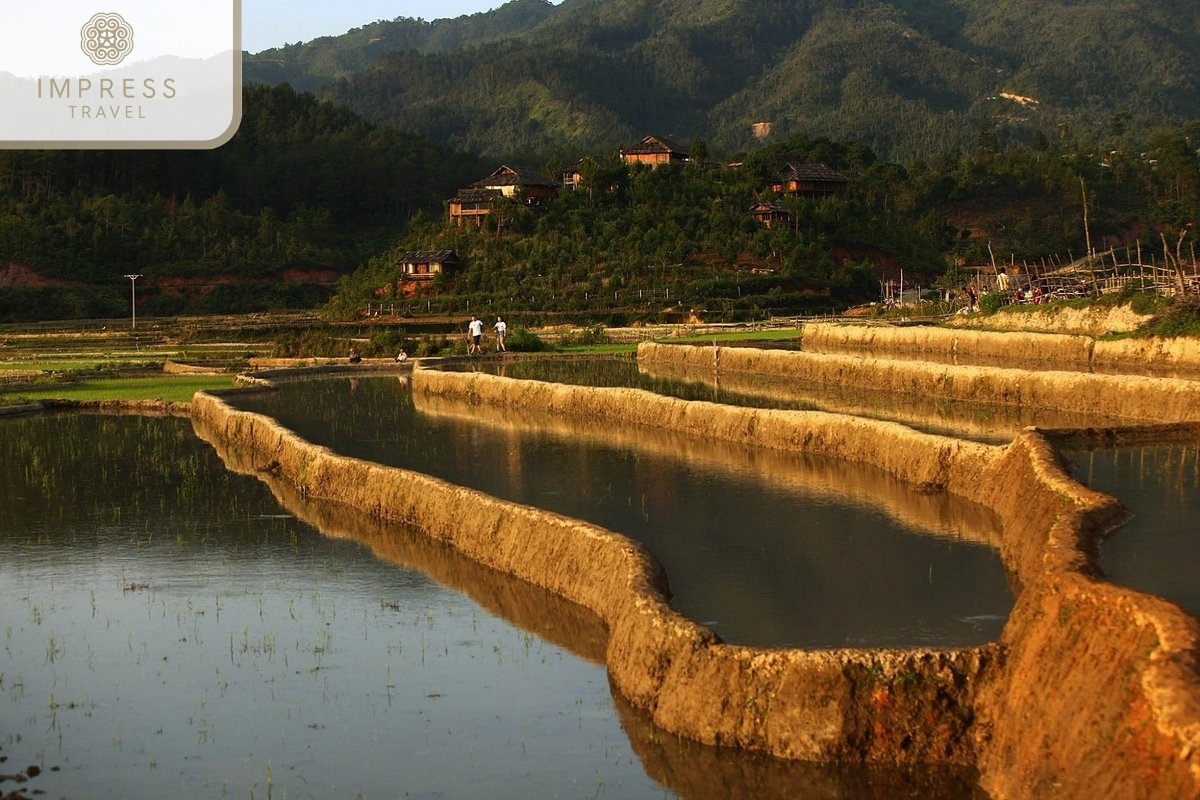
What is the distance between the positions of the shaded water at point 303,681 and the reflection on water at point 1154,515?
2.71 m

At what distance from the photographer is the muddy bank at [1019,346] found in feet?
78.2

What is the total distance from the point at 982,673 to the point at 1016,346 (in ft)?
67.7

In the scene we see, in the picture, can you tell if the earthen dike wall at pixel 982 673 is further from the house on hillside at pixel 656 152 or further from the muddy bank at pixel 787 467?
the house on hillside at pixel 656 152

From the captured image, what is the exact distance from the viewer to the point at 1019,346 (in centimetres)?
2755

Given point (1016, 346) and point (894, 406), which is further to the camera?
point (1016, 346)

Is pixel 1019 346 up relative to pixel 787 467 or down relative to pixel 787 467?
up

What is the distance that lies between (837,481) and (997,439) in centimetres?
277

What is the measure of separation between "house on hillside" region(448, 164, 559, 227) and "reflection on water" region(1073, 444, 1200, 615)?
40924mm

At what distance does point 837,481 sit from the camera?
15398 mm

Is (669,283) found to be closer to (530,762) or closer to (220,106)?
(530,762)

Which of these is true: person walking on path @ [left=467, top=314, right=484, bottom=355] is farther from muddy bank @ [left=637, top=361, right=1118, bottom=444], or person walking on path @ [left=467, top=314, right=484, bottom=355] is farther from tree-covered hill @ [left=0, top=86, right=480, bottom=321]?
tree-covered hill @ [left=0, top=86, right=480, bottom=321]

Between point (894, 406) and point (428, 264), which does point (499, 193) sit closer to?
point (428, 264)

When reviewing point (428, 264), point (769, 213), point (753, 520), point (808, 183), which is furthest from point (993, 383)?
point (808, 183)

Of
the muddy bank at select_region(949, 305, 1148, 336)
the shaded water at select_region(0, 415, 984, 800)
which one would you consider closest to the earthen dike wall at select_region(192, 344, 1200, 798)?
the shaded water at select_region(0, 415, 984, 800)
